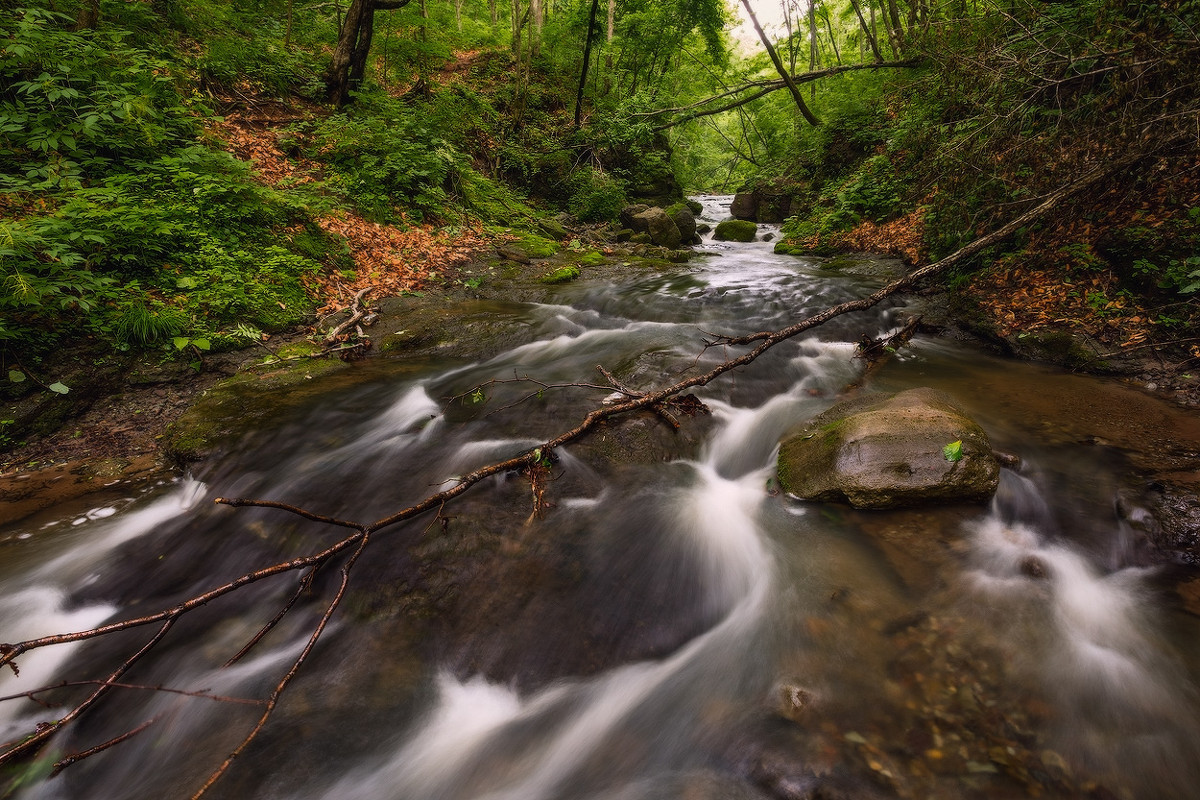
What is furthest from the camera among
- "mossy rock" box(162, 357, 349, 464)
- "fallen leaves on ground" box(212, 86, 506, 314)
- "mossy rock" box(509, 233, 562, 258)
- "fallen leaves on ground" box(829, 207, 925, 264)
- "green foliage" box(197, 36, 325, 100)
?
"mossy rock" box(509, 233, 562, 258)

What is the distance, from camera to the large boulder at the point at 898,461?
2809 mm

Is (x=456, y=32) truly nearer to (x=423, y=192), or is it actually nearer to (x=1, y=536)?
(x=423, y=192)

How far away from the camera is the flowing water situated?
5.98 feet

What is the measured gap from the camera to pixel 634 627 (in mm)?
2523

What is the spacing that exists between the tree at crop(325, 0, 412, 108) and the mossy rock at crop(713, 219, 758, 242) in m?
9.29

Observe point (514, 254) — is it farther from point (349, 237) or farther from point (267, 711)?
point (267, 711)

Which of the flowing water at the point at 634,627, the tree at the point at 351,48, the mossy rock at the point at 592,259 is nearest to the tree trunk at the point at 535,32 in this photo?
the tree at the point at 351,48

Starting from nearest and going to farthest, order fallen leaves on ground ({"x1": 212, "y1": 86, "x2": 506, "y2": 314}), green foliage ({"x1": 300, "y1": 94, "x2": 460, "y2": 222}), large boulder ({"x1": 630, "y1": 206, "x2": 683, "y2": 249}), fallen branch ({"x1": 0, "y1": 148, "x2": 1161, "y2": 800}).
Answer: fallen branch ({"x1": 0, "y1": 148, "x2": 1161, "y2": 800}) → fallen leaves on ground ({"x1": 212, "y1": 86, "x2": 506, "y2": 314}) → green foliage ({"x1": 300, "y1": 94, "x2": 460, "y2": 222}) → large boulder ({"x1": 630, "y1": 206, "x2": 683, "y2": 249})

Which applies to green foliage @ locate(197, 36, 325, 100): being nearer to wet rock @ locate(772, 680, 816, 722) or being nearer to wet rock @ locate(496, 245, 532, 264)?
wet rock @ locate(496, 245, 532, 264)

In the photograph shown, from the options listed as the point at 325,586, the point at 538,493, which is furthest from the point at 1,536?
the point at 538,493

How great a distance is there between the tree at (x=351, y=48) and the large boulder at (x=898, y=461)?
11.2 meters

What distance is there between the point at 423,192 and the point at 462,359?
206 inches

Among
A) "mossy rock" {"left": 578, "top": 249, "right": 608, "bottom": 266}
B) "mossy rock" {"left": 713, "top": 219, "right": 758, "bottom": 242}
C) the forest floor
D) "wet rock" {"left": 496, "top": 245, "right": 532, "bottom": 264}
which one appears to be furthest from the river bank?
"mossy rock" {"left": 713, "top": 219, "right": 758, "bottom": 242}

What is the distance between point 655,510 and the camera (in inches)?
127
